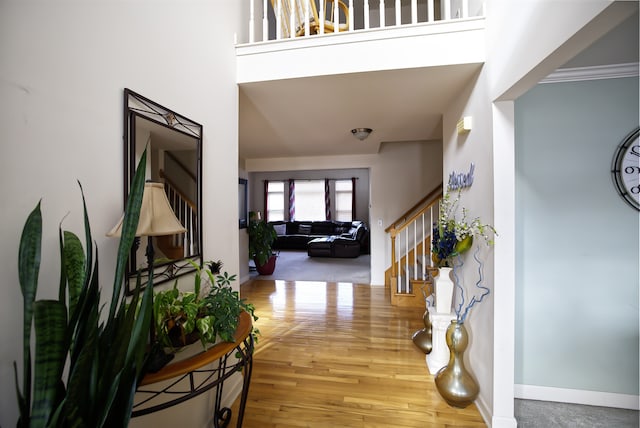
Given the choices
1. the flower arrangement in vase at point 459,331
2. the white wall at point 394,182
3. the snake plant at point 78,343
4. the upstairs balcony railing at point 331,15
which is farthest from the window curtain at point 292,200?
the snake plant at point 78,343

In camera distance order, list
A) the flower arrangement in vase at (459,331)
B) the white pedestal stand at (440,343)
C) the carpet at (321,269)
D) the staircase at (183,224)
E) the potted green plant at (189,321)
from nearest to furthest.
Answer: the potted green plant at (189,321), the staircase at (183,224), the flower arrangement in vase at (459,331), the white pedestal stand at (440,343), the carpet at (321,269)

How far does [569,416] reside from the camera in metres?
1.72

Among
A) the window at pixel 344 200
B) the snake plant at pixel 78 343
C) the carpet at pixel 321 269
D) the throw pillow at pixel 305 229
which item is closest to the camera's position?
the snake plant at pixel 78 343

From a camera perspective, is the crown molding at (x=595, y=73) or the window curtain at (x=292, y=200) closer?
the crown molding at (x=595, y=73)

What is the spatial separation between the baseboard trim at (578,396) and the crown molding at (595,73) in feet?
7.01

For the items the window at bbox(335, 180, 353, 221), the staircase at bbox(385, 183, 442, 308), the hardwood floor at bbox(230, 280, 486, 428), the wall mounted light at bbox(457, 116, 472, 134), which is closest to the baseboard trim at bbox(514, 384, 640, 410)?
the hardwood floor at bbox(230, 280, 486, 428)

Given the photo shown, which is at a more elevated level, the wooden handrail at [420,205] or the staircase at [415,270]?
the wooden handrail at [420,205]

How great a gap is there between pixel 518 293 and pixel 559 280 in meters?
0.28

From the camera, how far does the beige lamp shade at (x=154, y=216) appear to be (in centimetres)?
95

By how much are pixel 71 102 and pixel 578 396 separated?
3.24m

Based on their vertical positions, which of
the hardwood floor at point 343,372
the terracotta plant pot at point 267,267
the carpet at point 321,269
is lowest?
the hardwood floor at point 343,372

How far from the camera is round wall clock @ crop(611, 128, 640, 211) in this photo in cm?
170

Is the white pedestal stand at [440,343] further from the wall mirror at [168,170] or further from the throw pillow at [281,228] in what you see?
the throw pillow at [281,228]

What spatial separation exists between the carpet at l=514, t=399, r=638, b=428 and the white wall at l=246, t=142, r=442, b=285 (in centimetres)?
272
